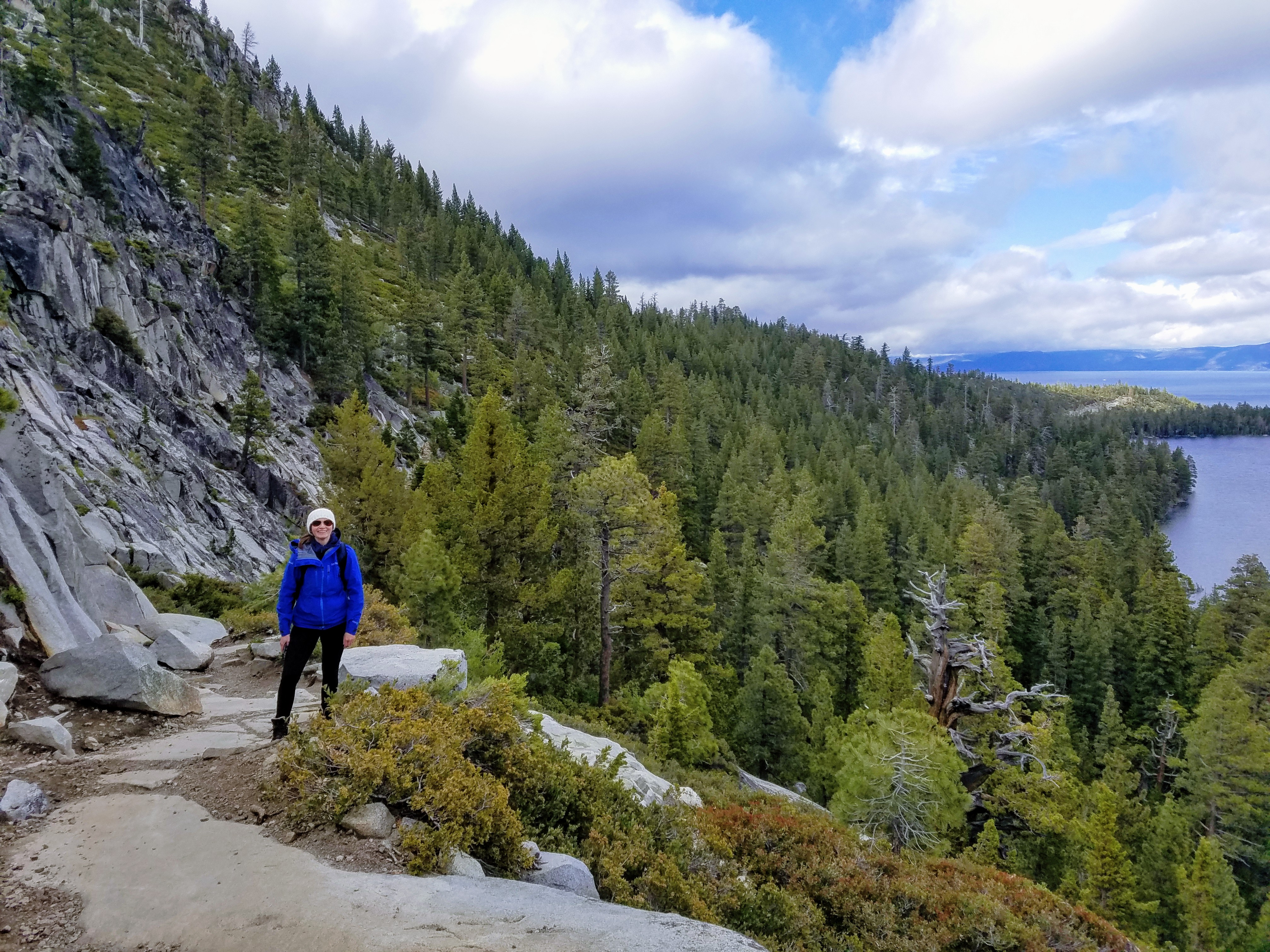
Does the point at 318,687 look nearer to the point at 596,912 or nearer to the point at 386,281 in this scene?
the point at 596,912

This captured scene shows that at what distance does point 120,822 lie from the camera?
215 inches

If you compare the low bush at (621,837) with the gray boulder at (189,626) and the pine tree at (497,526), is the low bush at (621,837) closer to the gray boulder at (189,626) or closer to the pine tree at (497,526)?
the gray boulder at (189,626)

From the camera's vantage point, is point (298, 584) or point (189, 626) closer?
point (298, 584)

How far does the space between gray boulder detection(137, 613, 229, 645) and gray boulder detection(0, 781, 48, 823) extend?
6.61 meters

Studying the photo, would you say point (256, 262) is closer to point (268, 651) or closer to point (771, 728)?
point (268, 651)

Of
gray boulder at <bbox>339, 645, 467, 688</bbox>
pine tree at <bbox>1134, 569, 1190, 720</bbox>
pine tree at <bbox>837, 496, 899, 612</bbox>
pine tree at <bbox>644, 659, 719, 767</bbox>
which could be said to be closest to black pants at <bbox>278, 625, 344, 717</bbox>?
gray boulder at <bbox>339, 645, 467, 688</bbox>

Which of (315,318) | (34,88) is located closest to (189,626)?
(315,318)

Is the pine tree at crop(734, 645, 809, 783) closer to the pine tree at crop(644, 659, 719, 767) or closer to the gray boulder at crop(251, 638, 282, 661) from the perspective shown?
the pine tree at crop(644, 659, 719, 767)

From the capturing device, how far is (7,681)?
7.19m

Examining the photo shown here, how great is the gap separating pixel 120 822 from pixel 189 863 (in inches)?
44.1

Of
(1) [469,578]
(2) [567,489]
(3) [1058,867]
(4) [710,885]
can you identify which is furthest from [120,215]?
(3) [1058,867]

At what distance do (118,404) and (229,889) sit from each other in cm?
2582

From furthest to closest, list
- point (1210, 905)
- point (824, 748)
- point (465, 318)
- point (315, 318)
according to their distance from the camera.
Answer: point (465, 318) → point (315, 318) → point (824, 748) → point (1210, 905)

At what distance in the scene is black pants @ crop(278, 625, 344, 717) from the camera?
22.4 ft
